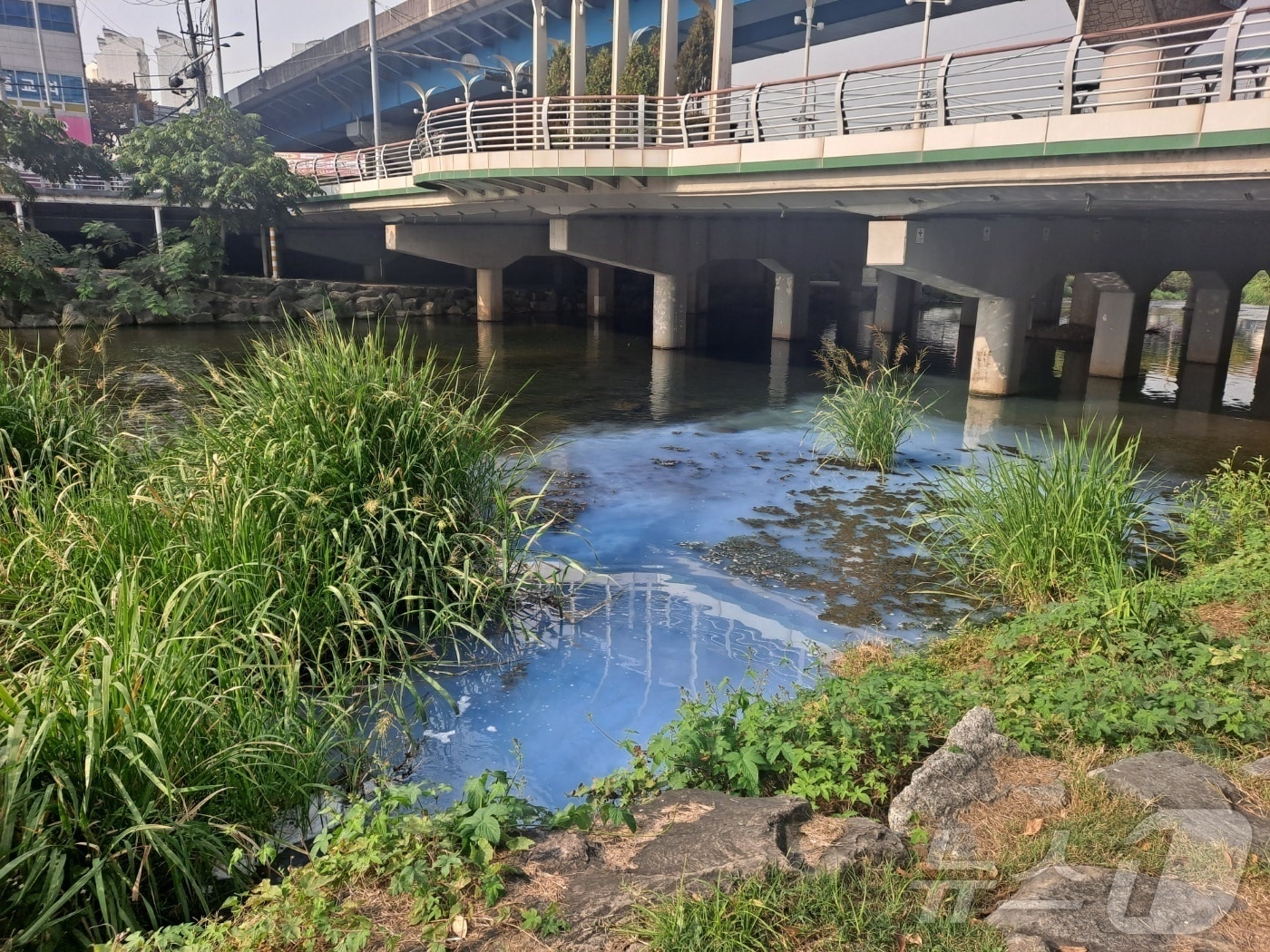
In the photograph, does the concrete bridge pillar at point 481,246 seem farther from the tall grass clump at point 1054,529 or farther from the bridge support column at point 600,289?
the tall grass clump at point 1054,529

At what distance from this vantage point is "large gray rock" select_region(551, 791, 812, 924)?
280 centimetres

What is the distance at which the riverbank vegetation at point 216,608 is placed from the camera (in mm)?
2955

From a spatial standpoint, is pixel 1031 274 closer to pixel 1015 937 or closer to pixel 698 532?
pixel 698 532

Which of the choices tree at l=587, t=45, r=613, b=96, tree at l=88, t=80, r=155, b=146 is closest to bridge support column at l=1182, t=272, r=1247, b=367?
tree at l=587, t=45, r=613, b=96

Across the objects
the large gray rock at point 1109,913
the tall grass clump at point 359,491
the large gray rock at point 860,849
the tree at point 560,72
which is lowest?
the large gray rock at point 860,849

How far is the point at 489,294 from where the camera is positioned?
28781 millimetres

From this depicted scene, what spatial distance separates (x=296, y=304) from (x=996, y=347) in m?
21.1

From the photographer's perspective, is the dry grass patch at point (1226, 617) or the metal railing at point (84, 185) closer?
the dry grass patch at point (1226, 617)

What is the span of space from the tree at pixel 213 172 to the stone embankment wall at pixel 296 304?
2.09 meters

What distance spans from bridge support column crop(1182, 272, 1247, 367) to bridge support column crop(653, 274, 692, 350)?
34.9 ft

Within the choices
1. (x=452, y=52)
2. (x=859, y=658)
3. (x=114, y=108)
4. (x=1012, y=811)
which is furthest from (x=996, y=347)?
(x=114, y=108)

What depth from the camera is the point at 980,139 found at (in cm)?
1182

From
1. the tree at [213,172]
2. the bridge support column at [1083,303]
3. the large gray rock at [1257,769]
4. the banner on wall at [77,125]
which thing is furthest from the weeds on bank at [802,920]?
the banner on wall at [77,125]

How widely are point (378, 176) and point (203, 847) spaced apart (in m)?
24.7
